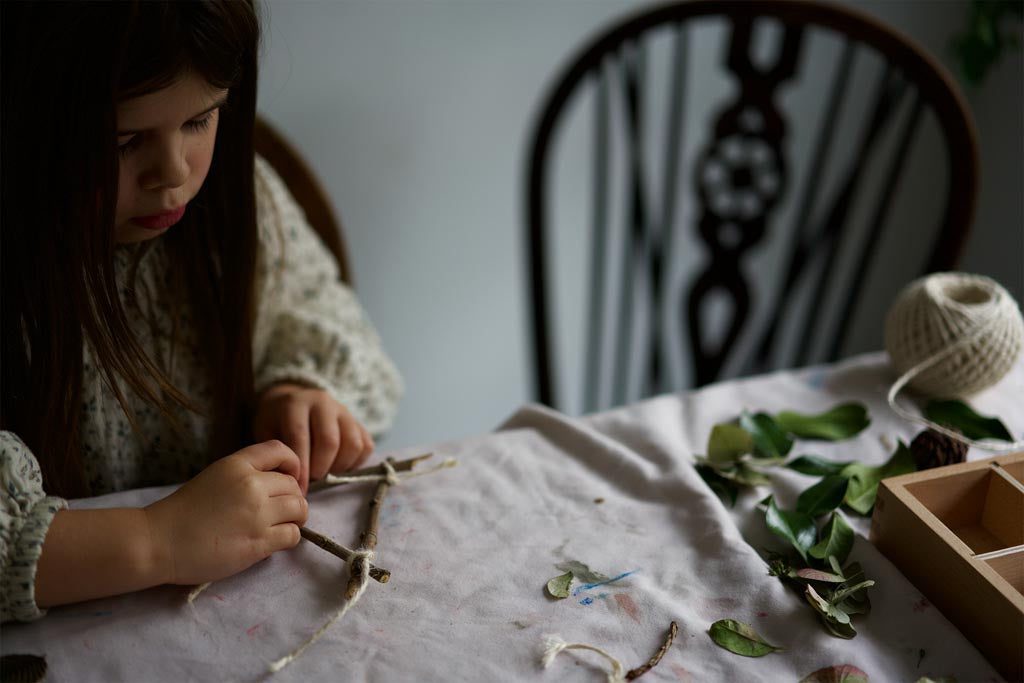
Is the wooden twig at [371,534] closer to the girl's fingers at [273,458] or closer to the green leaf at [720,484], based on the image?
the girl's fingers at [273,458]

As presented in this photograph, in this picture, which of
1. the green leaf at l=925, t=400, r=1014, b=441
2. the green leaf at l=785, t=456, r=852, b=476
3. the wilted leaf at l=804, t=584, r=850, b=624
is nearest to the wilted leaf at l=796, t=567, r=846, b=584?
the wilted leaf at l=804, t=584, r=850, b=624

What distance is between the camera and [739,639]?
0.54 meters

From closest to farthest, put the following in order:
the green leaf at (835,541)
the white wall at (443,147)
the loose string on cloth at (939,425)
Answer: the green leaf at (835,541)
the loose string on cloth at (939,425)
the white wall at (443,147)

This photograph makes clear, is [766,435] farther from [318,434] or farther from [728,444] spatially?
[318,434]

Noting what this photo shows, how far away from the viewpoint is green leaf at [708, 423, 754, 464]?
0.69m

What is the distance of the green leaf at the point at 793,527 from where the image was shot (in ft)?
1.99

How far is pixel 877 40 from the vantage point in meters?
0.97

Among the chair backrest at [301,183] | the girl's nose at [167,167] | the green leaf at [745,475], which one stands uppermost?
the girl's nose at [167,167]

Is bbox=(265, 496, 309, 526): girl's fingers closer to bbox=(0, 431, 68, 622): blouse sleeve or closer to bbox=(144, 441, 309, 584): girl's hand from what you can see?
bbox=(144, 441, 309, 584): girl's hand

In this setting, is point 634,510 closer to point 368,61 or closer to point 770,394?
point 770,394

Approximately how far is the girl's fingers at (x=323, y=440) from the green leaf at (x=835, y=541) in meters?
0.34

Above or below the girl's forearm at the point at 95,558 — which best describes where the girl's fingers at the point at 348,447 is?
below

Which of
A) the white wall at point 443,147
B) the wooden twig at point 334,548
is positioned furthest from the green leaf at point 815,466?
the white wall at point 443,147

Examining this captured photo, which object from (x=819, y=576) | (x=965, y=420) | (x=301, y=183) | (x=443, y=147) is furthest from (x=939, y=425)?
(x=443, y=147)
